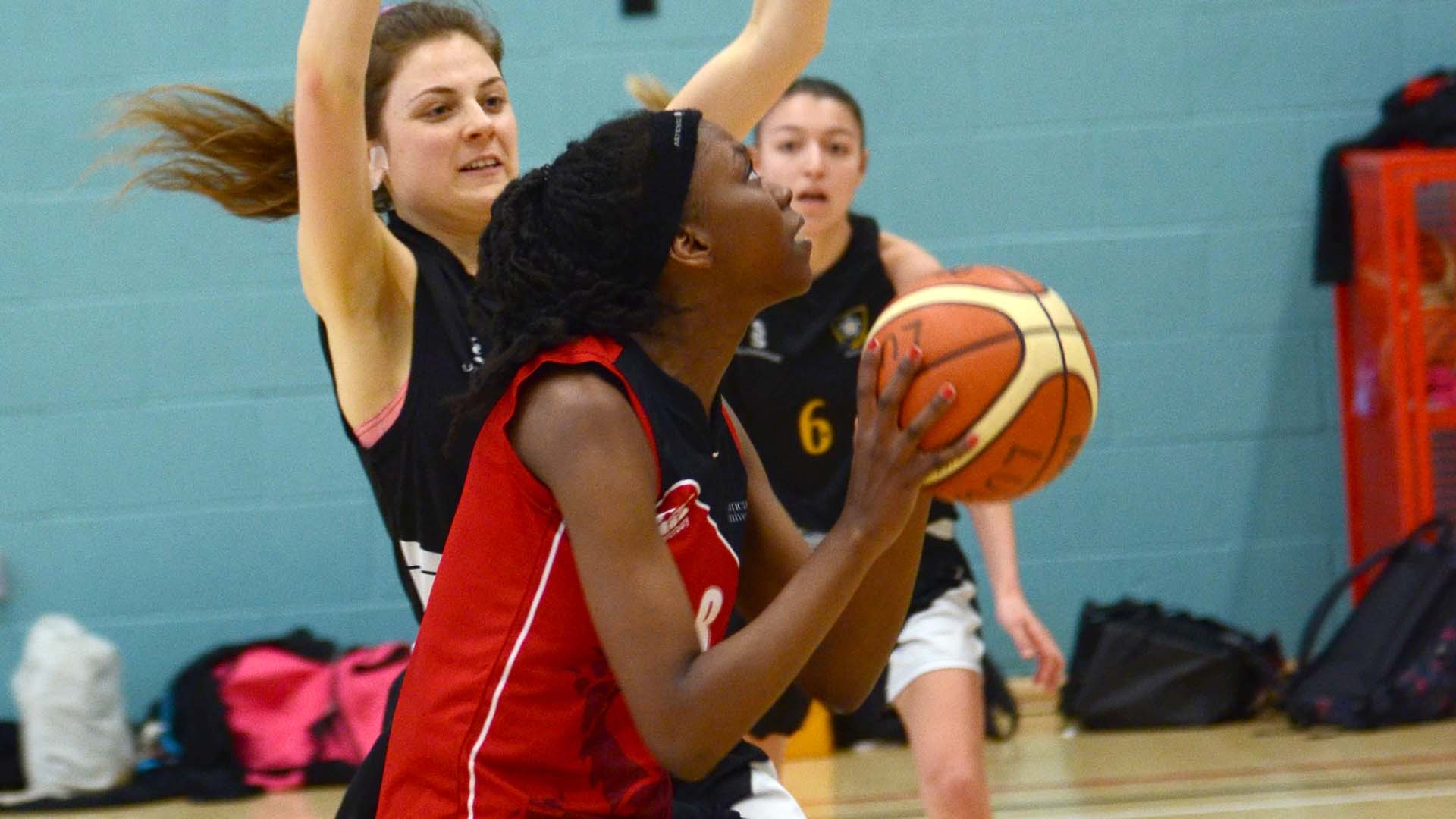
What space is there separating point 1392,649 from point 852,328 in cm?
202

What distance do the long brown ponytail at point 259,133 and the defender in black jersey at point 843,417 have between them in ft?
3.37

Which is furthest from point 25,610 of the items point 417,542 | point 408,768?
point 408,768

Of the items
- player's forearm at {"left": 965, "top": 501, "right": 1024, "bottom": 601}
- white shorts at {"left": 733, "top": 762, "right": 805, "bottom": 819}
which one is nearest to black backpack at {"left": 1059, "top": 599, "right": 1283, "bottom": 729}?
player's forearm at {"left": 965, "top": 501, "right": 1024, "bottom": 601}

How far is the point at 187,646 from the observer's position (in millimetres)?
4922

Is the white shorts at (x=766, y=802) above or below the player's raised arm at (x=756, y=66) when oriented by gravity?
below

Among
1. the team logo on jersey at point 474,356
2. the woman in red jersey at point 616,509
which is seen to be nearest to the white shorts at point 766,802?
the woman in red jersey at point 616,509

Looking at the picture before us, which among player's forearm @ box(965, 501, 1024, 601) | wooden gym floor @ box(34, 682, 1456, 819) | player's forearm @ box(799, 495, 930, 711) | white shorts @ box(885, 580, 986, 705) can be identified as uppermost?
player's forearm @ box(799, 495, 930, 711)

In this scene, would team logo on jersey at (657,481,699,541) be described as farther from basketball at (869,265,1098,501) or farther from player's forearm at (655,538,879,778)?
basketball at (869,265,1098,501)

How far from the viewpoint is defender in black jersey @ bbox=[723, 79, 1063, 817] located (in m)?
3.02

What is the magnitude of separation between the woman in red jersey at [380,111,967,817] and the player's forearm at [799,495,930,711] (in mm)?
213

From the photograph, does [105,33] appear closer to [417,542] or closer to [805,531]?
[805,531]

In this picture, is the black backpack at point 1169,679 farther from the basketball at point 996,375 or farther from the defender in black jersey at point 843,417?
the basketball at point 996,375

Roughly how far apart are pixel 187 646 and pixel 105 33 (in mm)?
1750

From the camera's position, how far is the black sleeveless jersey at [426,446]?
2072mm
